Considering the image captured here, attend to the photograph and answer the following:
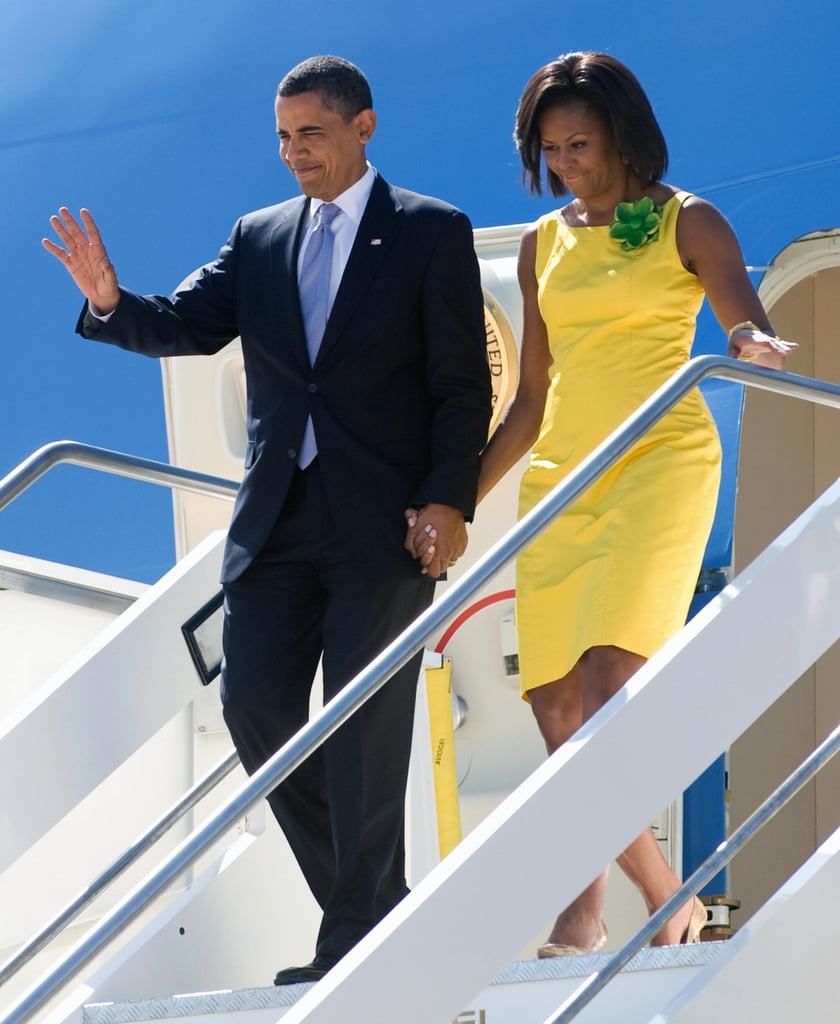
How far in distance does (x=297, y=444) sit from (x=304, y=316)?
219 mm

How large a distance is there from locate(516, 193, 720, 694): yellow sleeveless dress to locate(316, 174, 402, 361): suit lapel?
1.03 ft

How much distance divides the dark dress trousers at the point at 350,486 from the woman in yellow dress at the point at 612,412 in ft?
0.41

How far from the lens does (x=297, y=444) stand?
2.74 metres

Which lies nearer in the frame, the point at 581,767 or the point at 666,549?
the point at 581,767

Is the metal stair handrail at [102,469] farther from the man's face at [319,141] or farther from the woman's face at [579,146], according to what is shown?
the woman's face at [579,146]

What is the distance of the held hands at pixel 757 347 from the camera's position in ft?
8.55

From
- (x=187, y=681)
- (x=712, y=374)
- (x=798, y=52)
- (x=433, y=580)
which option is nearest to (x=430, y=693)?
(x=187, y=681)

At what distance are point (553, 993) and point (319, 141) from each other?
1.33 m

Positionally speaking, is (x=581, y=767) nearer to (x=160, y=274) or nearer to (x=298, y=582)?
(x=298, y=582)

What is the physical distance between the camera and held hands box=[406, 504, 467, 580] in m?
2.65

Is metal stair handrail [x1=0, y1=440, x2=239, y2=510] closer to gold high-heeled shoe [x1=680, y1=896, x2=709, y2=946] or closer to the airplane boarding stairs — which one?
the airplane boarding stairs

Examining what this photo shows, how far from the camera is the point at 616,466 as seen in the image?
282 cm

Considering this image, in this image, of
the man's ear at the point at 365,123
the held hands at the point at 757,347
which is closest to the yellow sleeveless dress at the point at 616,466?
the held hands at the point at 757,347

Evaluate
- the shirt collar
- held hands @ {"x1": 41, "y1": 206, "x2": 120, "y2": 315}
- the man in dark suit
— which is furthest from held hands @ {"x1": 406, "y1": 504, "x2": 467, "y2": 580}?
held hands @ {"x1": 41, "y1": 206, "x2": 120, "y2": 315}
